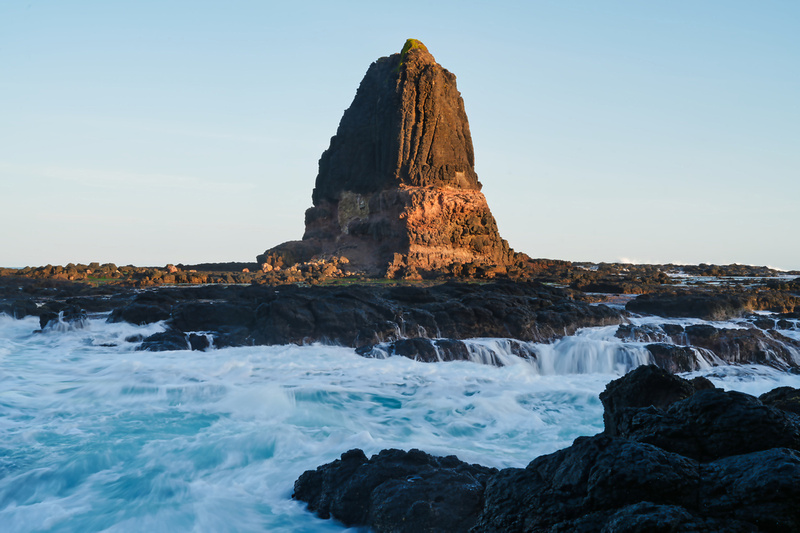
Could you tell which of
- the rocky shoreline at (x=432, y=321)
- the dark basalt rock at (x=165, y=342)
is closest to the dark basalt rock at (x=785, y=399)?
the rocky shoreline at (x=432, y=321)

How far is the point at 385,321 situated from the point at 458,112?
35479 mm

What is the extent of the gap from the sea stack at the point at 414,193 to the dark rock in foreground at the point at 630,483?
105 feet

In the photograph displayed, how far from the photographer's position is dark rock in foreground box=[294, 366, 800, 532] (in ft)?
10.3

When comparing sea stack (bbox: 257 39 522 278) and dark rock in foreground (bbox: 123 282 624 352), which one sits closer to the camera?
dark rock in foreground (bbox: 123 282 624 352)

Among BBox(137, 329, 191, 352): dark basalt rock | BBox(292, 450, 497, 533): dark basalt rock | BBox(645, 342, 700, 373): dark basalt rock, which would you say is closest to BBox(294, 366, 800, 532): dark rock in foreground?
BBox(292, 450, 497, 533): dark basalt rock

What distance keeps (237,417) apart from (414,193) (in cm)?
3400

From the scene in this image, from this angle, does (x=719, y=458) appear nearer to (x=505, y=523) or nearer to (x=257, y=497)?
(x=505, y=523)

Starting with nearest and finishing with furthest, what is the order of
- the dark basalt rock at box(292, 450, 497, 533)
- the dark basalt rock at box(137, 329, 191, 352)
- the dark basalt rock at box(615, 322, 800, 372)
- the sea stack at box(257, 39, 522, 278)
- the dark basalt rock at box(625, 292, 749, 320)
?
the dark basalt rock at box(292, 450, 497, 533) → the dark basalt rock at box(615, 322, 800, 372) → the dark basalt rock at box(137, 329, 191, 352) → the dark basalt rock at box(625, 292, 749, 320) → the sea stack at box(257, 39, 522, 278)

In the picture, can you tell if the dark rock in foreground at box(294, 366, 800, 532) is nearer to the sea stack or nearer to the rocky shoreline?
the rocky shoreline

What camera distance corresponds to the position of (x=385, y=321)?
1609cm

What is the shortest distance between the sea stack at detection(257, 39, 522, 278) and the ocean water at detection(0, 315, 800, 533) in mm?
23830

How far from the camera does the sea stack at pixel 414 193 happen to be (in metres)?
41.4

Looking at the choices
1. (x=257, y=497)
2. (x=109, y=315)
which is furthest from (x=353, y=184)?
(x=257, y=497)

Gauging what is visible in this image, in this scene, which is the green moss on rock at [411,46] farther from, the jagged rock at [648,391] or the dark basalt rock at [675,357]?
the jagged rock at [648,391]
